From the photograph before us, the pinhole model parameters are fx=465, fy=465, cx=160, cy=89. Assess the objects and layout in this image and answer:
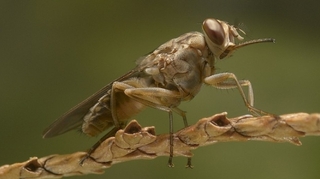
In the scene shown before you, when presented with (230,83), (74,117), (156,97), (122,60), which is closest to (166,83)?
(156,97)

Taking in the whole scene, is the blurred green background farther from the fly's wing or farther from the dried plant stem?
the dried plant stem

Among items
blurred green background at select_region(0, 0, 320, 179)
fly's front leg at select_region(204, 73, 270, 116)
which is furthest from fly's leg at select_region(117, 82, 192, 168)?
blurred green background at select_region(0, 0, 320, 179)

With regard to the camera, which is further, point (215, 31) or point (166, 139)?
point (215, 31)

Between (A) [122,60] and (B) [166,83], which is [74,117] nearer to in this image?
(B) [166,83]

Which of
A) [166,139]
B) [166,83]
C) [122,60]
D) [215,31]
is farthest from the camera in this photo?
[122,60]

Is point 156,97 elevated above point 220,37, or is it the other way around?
point 220,37

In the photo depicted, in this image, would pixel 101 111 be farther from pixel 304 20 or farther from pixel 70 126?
pixel 304 20

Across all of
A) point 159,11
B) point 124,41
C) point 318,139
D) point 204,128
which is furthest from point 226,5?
point 204,128

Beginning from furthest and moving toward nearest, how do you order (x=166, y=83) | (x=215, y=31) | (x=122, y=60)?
(x=122, y=60) → (x=166, y=83) → (x=215, y=31)
